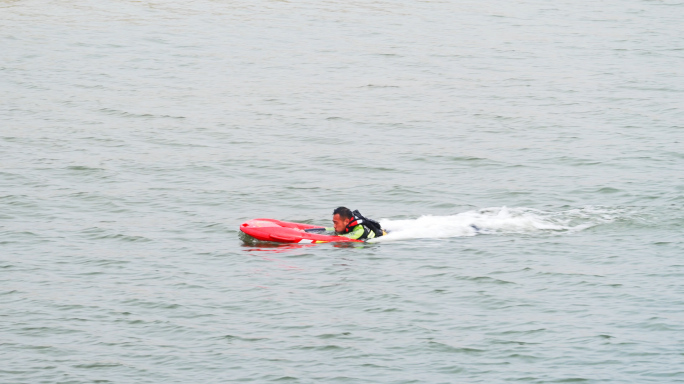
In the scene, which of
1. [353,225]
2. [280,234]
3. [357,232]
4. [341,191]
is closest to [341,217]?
[353,225]

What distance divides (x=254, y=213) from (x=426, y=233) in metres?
3.77

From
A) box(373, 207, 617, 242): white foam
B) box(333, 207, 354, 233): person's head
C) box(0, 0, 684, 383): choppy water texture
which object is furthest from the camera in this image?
box(373, 207, 617, 242): white foam

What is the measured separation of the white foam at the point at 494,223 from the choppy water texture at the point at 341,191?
68 millimetres

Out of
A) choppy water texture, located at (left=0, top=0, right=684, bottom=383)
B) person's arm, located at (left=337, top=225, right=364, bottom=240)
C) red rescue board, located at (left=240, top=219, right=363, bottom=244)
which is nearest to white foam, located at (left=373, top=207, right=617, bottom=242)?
choppy water texture, located at (left=0, top=0, right=684, bottom=383)

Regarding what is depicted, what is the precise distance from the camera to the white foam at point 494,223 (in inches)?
683

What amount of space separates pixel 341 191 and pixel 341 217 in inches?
153

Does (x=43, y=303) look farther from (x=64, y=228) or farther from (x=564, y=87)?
(x=564, y=87)

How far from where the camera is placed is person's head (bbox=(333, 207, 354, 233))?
16656 mm

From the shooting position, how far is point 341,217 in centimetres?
1666

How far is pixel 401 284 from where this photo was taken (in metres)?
14.9

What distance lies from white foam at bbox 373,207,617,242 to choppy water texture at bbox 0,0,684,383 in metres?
0.07

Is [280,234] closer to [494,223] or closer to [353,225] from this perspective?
[353,225]

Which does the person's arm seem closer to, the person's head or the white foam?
the person's head

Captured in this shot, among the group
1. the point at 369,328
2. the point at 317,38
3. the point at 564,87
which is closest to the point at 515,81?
the point at 564,87
